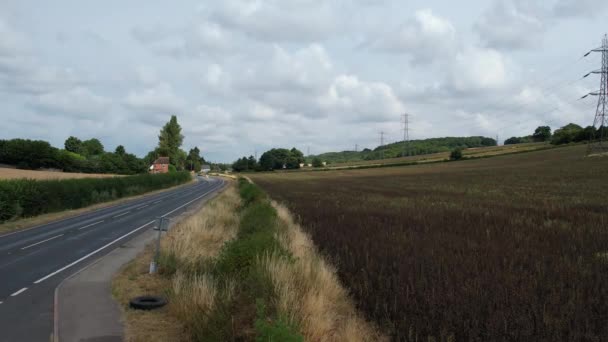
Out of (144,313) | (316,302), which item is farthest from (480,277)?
(144,313)

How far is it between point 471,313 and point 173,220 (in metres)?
24.0

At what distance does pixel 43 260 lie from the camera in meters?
15.0

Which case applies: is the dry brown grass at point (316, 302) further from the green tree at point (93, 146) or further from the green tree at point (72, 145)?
the green tree at point (93, 146)

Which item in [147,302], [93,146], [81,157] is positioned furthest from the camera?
[93,146]

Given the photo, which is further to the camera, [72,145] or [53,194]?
[72,145]

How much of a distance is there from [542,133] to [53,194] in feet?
534

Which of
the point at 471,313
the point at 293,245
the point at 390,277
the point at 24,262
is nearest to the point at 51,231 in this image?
the point at 24,262

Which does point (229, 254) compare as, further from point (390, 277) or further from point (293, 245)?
point (390, 277)

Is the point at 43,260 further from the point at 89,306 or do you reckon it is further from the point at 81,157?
the point at 81,157

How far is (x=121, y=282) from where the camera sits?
37.7ft

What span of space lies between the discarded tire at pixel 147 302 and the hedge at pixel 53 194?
2289 cm

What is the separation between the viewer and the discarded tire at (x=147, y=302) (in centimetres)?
909

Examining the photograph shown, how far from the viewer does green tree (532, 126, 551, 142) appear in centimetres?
15875

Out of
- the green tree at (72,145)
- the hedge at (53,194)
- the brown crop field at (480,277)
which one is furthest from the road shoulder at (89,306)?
the green tree at (72,145)
